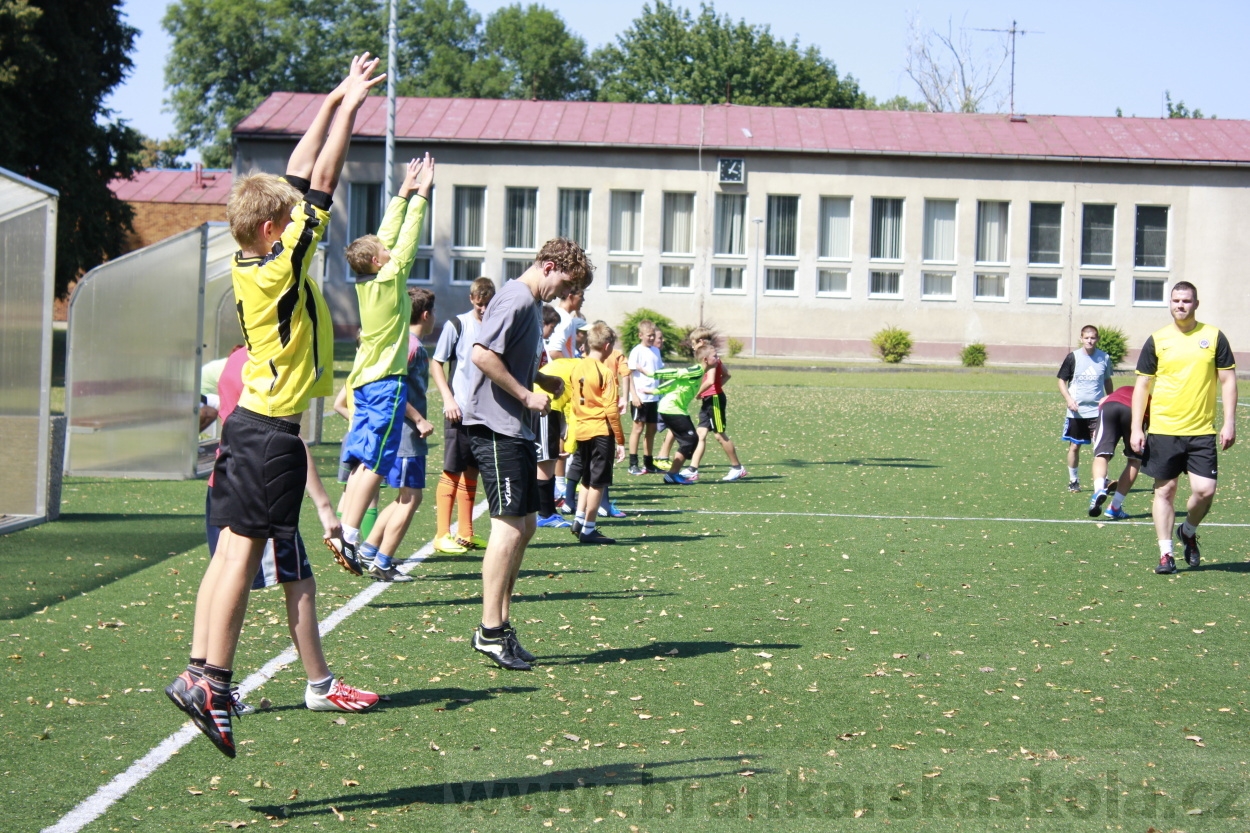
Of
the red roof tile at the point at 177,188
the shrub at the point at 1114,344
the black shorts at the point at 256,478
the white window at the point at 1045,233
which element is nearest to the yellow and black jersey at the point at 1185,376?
the black shorts at the point at 256,478

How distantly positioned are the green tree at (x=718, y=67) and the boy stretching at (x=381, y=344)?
205 feet

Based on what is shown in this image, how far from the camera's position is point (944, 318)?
46594 millimetres

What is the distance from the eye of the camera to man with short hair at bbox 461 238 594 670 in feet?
19.9

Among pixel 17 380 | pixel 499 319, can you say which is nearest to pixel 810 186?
pixel 17 380

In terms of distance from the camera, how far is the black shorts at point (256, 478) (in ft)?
14.6

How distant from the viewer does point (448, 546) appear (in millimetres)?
9195

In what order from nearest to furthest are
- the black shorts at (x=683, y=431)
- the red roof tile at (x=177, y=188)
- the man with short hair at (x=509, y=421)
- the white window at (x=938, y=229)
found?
the man with short hair at (x=509, y=421) < the black shorts at (x=683, y=431) < the white window at (x=938, y=229) < the red roof tile at (x=177, y=188)

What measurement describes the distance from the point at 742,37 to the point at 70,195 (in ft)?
156

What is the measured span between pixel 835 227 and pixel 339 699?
43.4m

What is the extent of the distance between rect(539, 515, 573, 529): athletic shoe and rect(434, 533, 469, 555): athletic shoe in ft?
5.51

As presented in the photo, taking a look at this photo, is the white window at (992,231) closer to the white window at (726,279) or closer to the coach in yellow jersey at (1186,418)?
the white window at (726,279)

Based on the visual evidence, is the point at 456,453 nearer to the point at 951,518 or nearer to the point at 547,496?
the point at 547,496

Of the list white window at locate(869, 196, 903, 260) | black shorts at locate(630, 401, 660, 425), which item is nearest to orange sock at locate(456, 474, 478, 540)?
black shorts at locate(630, 401, 660, 425)

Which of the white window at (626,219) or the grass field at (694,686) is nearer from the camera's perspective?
the grass field at (694,686)
